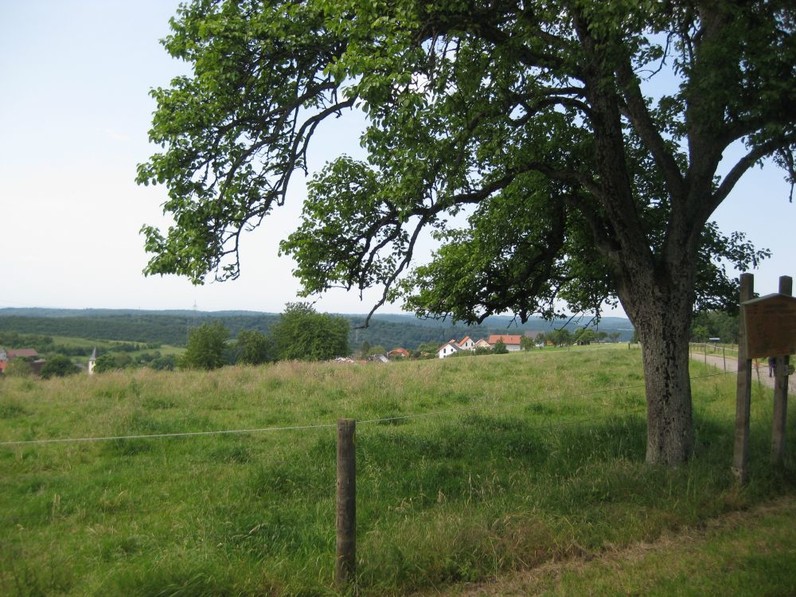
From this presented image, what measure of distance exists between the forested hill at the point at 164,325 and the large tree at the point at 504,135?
171 inches

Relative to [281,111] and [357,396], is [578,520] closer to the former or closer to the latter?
[281,111]

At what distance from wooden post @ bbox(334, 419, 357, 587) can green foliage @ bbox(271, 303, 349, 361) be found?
1995 inches

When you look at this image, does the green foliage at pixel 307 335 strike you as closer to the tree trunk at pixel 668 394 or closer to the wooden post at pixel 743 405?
the tree trunk at pixel 668 394

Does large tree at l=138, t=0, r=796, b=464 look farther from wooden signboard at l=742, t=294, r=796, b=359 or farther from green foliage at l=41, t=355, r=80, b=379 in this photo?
green foliage at l=41, t=355, r=80, b=379

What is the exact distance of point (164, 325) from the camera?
48.8 meters

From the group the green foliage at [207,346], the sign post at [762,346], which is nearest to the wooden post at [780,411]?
the sign post at [762,346]

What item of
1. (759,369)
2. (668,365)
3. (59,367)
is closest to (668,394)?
(668,365)

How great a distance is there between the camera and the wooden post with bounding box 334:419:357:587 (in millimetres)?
4984

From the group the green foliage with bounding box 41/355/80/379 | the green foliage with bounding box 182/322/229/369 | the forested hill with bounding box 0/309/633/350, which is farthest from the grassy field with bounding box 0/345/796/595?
the green foliage with bounding box 182/322/229/369

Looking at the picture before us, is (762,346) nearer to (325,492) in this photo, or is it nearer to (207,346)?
(325,492)

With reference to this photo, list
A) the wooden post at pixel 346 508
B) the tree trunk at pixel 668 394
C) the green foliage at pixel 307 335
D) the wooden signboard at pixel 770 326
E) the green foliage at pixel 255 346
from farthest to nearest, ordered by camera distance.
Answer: the green foliage at pixel 307 335, the green foliage at pixel 255 346, the tree trunk at pixel 668 394, the wooden signboard at pixel 770 326, the wooden post at pixel 346 508

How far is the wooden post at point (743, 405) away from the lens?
7.45 meters

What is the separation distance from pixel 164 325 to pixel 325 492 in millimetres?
44466

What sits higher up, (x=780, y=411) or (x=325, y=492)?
(x=780, y=411)
